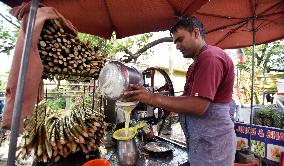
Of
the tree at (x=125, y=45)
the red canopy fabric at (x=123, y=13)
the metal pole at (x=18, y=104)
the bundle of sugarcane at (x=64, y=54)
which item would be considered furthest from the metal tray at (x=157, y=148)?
the tree at (x=125, y=45)

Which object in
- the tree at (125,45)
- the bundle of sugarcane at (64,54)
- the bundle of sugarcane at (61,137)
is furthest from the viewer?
the tree at (125,45)

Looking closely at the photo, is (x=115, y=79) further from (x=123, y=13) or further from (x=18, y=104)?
(x=123, y=13)

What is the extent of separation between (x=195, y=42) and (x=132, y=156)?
1390 millimetres

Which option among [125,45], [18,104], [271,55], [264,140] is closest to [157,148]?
[18,104]

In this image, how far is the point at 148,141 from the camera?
3.71 metres

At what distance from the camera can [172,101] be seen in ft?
6.57

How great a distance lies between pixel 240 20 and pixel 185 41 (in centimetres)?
280

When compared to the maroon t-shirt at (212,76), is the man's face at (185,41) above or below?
above

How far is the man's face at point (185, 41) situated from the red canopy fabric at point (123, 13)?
2.10ft

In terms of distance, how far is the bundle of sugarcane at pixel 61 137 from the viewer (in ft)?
8.61

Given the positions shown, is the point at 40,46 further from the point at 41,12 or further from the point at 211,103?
the point at 211,103

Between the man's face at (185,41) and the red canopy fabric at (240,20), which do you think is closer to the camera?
the man's face at (185,41)

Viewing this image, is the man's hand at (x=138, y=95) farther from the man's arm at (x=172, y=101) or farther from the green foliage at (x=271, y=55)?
the green foliage at (x=271, y=55)

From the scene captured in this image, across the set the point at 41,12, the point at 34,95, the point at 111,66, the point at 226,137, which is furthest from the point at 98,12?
the point at 226,137
